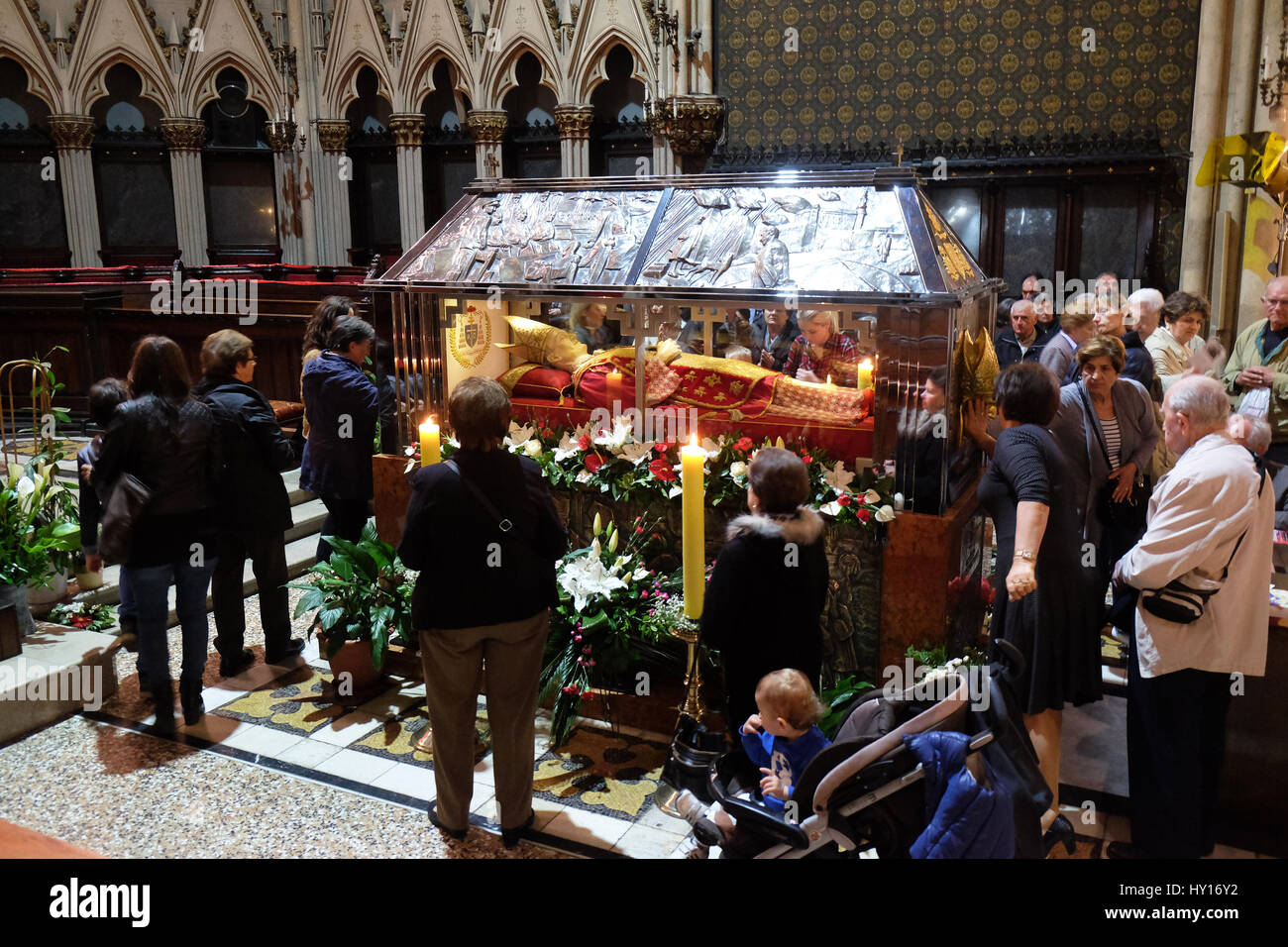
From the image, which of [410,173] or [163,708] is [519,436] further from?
[410,173]

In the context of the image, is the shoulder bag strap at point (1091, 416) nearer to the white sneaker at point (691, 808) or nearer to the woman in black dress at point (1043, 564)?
the woman in black dress at point (1043, 564)

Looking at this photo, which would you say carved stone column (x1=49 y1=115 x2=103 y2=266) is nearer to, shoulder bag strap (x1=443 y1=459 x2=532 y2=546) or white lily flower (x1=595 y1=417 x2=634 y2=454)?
white lily flower (x1=595 y1=417 x2=634 y2=454)

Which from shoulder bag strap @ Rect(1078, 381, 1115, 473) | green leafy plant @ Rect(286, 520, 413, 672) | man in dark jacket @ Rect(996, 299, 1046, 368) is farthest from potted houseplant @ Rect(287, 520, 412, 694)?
man in dark jacket @ Rect(996, 299, 1046, 368)

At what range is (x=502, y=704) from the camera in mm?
3162

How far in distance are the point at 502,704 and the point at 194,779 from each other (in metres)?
1.37

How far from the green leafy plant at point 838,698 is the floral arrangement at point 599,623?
2.05 feet

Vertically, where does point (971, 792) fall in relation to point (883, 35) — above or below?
below

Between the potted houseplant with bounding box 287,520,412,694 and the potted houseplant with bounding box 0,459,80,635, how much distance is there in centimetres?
128

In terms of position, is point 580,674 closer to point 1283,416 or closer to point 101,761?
point 101,761

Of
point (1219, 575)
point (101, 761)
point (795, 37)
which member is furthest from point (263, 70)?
point (1219, 575)

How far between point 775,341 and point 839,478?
133cm

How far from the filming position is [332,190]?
12.5 m
